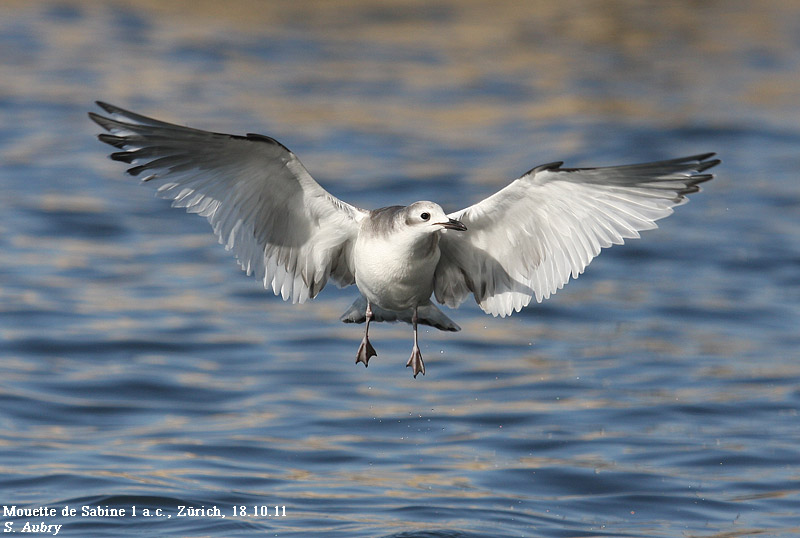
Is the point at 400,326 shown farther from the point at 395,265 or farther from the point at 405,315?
the point at 395,265

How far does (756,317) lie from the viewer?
51.0 feet

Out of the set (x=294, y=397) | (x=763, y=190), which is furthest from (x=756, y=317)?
(x=294, y=397)

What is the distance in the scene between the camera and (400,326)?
582 inches

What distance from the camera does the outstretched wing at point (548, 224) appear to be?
799cm

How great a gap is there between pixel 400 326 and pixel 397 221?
7100 millimetres

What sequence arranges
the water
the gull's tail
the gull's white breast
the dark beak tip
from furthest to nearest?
the water
the gull's tail
the gull's white breast
the dark beak tip

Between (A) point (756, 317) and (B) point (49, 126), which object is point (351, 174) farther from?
(A) point (756, 317)

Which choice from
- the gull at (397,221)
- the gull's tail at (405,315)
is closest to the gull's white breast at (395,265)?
the gull at (397,221)

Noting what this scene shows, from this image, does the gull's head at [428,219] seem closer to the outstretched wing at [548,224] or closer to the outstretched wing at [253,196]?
the outstretched wing at [548,224]

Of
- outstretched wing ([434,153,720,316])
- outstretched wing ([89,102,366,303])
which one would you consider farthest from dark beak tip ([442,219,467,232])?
outstretched wing ([89,102,366,303])

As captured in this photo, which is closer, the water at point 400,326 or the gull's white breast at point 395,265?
the gull's white breast at point 395,265

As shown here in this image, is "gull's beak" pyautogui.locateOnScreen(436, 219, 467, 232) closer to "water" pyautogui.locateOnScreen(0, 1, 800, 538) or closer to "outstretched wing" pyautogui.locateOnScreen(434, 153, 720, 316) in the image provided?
"outstretched wing" pyautogui.locateOnScreen(434, 153, 720, 316)

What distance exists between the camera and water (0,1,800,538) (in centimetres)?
1057

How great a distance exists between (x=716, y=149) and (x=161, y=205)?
28.4 feet
